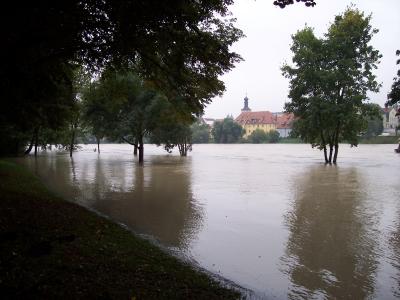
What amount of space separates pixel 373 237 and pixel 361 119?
29122 mm

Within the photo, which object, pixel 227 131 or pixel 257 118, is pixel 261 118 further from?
pixel 227 131

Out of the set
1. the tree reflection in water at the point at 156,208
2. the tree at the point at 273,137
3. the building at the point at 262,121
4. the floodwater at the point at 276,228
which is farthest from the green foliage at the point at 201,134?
the floodwater at the point at 276,228

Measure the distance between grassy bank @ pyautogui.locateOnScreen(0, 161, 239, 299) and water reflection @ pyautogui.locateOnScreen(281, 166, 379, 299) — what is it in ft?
6.19

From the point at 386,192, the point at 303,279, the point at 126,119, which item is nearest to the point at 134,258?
the point at 303,279

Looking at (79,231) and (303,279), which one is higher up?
(79,231)

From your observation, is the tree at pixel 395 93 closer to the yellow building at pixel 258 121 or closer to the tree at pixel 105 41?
the tree at pixel 105 41

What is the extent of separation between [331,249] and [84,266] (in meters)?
5.61

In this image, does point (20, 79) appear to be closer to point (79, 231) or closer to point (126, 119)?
point (79, 231)

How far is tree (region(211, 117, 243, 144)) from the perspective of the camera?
124419 mm

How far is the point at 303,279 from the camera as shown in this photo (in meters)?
7.15

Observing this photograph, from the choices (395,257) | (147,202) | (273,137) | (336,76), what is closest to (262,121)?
(273,137)

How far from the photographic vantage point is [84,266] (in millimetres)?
6133

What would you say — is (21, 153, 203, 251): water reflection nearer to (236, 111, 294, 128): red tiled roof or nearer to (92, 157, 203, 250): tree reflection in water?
(92, 157, 203, 250): tree reflection in water

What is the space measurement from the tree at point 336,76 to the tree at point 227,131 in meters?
85.5
